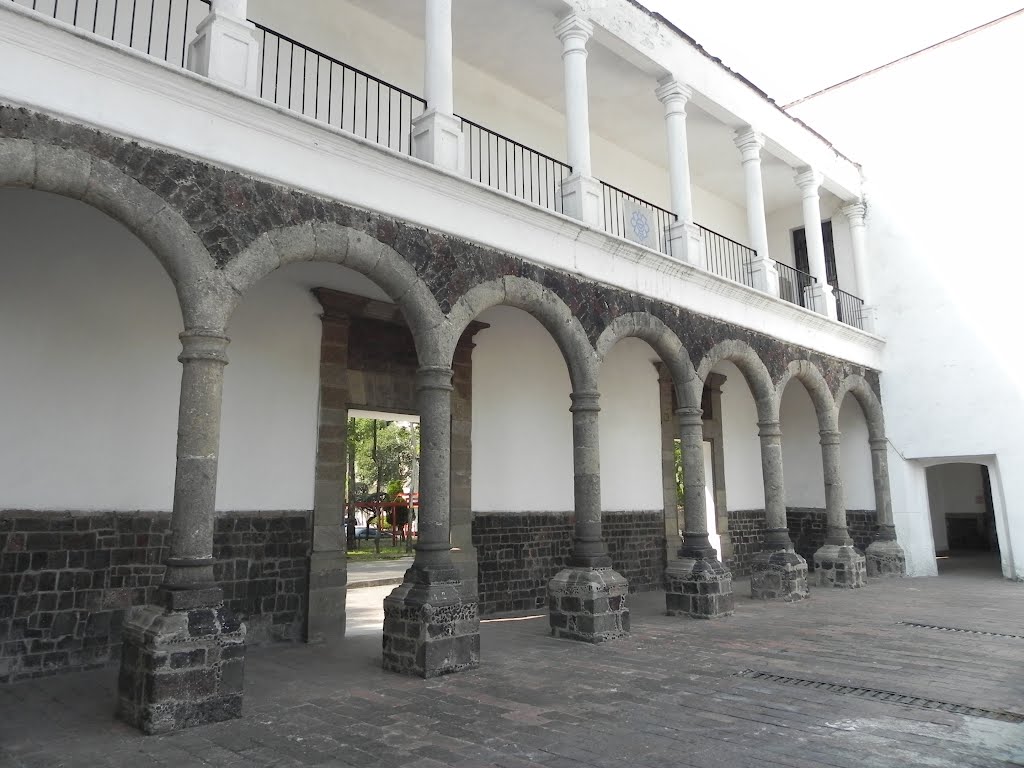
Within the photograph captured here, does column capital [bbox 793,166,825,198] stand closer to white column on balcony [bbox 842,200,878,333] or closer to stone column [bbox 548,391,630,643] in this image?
white column on balcony [bbox 842,200,878,333]

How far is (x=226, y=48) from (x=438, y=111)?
6.44 ft

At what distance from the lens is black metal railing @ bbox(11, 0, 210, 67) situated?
6273mm

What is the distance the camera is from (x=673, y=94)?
9.89m

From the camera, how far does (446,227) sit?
6.77 meters

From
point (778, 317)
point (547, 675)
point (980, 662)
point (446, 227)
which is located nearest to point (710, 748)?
point (547, 675)

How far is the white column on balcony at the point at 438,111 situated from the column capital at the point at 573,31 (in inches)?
70.7

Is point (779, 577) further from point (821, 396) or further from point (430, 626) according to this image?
point (430, 626)

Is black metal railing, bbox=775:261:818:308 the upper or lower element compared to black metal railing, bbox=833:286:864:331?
upper

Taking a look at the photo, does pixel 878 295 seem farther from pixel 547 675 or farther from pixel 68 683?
pixel 68 683

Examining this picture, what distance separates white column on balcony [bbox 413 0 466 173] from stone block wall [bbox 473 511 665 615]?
448 centimetres

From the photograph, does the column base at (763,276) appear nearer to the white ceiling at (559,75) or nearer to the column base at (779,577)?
the white ceiling at (559,75)

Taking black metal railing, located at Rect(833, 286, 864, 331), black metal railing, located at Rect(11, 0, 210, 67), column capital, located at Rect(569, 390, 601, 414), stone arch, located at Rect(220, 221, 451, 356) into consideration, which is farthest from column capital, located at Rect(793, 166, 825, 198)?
black metal railing, located at Rect(11, 0, 210, 67)

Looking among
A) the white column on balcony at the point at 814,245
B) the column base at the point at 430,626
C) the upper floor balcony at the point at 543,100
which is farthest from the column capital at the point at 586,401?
the white column on balcony at the point at 814,245

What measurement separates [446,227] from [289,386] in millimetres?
2501
